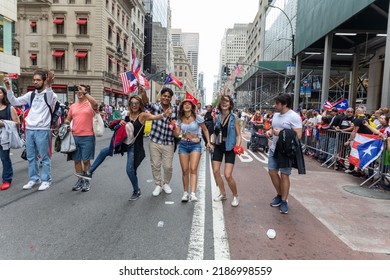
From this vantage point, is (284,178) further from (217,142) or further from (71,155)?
(71,155)

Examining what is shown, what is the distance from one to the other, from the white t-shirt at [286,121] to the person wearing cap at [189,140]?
3.75 ft

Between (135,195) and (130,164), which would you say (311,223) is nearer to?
(135,195)

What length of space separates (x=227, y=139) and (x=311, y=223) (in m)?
1.79

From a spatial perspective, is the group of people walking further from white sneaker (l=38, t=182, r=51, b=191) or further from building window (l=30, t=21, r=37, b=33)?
building window (l=30, t=21, r=37, b=33)

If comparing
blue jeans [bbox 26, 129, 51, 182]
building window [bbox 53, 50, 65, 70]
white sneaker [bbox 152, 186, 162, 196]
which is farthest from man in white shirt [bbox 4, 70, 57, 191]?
building window [bbox 53, 50, 65, 70]

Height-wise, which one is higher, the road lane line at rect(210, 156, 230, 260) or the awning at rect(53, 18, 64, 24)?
the awning at rect(53, 18, 64, 24)

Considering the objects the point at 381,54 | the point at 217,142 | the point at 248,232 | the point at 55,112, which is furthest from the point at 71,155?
the point at 381,54

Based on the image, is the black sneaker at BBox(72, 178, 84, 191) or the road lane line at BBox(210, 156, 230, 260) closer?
the road lane line at BBox(210, 156, 230, 260)

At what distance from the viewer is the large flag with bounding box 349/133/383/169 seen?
7.58 meters

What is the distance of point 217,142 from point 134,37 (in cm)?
5747

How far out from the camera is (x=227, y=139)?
5359mm

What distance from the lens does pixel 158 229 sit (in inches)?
166

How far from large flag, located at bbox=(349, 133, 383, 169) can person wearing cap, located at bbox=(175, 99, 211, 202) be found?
14.6 feet

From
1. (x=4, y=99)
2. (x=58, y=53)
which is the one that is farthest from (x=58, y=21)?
(x=4, y=99)
